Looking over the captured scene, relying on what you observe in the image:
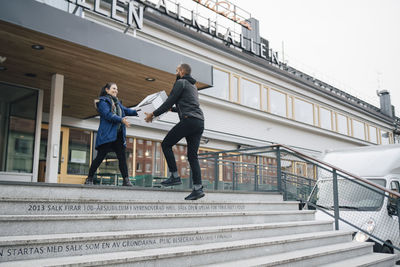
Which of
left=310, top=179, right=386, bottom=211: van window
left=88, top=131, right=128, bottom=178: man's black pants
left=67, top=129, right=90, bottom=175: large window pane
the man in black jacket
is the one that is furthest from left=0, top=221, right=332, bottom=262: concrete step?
left=67, top=129, right=90, bottom=175: large window pane

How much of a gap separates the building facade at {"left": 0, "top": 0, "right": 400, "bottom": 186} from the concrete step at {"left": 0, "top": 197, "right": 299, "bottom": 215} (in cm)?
336

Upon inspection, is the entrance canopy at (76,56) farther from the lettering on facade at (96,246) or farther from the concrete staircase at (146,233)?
the lettering on facade at (96,246)

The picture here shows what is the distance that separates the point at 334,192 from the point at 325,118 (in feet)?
65.8

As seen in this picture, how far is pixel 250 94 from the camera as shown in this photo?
20094 millimetres

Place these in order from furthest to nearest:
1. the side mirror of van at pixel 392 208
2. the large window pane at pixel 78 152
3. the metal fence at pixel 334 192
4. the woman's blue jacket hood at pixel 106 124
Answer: the large window pane at pixel 78 152 → the side mirror of van at pixel 392 208 → the metal fence at pixel 334 192 → the woman's blue jacket hood at pixel 106 124

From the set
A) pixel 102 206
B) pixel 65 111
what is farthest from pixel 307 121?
pixel 102 206

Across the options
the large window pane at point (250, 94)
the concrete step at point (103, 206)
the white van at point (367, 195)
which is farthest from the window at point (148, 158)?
the concrete step at point (103, 206)

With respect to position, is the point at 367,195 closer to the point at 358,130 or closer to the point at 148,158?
the point at 148,158

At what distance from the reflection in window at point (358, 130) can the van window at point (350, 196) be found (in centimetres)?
2253

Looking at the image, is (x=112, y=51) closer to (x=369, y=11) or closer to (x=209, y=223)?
(x=209, y=223)

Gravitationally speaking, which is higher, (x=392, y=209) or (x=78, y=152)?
(x=78, y=152)

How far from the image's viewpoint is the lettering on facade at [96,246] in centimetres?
354

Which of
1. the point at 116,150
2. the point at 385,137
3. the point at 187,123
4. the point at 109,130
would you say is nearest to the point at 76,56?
the point at 109,130

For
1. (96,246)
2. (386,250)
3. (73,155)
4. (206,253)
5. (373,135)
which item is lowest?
(386,250)
